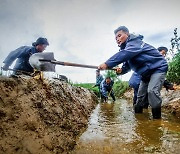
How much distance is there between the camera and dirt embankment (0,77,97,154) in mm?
1851

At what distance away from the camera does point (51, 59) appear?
148 inches

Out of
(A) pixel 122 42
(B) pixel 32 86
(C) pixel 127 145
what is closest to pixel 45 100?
(B) pixel 32 86

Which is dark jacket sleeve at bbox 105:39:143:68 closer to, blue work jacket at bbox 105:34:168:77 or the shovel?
blue work jacket at bbox 105:34:168:77

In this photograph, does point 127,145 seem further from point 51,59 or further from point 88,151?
point 51,59

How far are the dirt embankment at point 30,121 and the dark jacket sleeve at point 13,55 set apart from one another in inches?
100

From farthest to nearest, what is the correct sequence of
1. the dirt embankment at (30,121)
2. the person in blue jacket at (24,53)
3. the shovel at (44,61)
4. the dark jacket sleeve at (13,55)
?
the person in blue jacket at (24,53) < the dark jacket sleeve at (13,55) < the shovel at (44,61) < the dirt embankment at (30,121)

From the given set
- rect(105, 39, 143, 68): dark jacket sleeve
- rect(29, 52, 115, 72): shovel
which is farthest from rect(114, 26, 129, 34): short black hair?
rect(29, 52, 115, 72): shovel

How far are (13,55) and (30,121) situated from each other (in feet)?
11.3

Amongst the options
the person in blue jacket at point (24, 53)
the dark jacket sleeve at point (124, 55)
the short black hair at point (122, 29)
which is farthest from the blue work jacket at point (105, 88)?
the dark jacket sleeve at point (124, 55)

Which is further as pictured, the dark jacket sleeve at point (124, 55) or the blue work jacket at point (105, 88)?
the blue work jacket at point (105, 88)

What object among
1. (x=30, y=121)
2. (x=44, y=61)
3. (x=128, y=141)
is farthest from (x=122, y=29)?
(x=30, y=121)

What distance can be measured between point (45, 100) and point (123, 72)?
2.87 m

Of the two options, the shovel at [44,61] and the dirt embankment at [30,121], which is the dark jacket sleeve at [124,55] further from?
the dirt embankment at [30,121]

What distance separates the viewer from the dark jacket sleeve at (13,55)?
4977 mm
